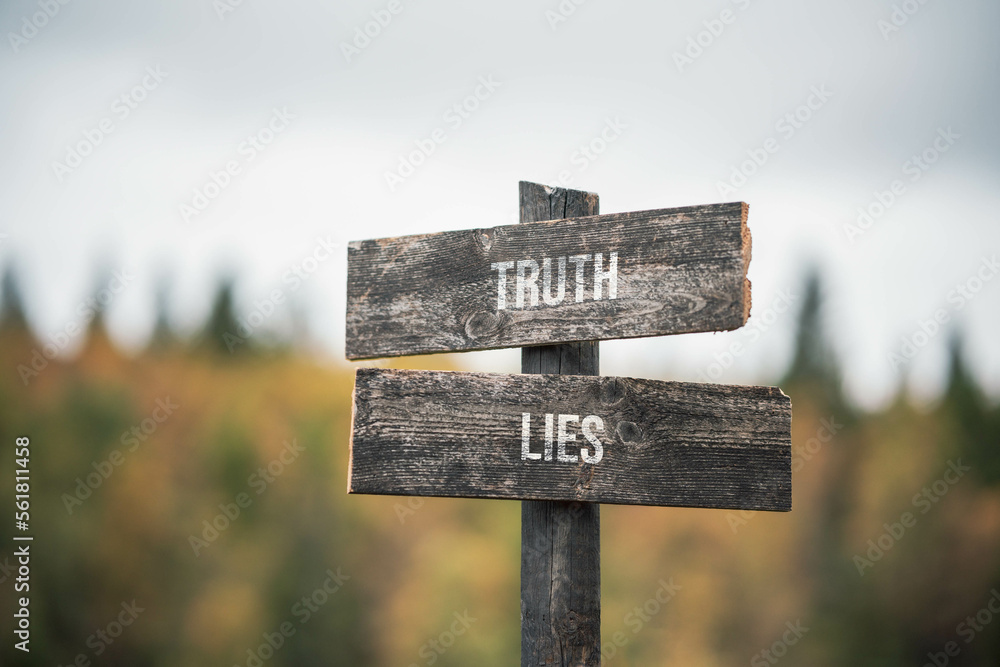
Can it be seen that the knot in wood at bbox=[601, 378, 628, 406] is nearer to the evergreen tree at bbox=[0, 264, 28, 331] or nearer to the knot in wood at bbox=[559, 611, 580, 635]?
the knot in wood at bbox=[559, 611, 580, 635]

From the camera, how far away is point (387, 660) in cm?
1424

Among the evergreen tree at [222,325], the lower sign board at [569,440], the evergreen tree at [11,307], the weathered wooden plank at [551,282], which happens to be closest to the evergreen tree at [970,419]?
the evergreen tree at [222,325]

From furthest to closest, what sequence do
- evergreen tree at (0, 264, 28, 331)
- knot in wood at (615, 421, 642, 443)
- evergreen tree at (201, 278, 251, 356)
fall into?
evergreen tree at (201, 278, 251, 356)
evergreen tree at (0, 264, 28, 331)
knot in wood at (615, 421, 642, 443)

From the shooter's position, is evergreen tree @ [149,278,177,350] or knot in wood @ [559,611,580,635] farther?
evergreen tree @ [149,278,177,350]

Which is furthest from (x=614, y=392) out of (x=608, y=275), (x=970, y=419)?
(x=970, y=419)

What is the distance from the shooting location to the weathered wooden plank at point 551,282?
5.15 ft

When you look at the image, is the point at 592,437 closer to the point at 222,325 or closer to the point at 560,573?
the point at 560,573

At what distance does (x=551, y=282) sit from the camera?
170 centimetres

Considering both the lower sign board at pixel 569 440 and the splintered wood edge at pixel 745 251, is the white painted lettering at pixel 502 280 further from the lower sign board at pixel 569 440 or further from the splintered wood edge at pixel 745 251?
the splintered wood edge at pixel 745 251

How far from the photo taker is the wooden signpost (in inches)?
63.4

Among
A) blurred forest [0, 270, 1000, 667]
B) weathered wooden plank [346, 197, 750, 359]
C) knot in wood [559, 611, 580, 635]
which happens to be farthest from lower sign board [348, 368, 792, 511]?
blurred forest [0, 270, 1000, 667]

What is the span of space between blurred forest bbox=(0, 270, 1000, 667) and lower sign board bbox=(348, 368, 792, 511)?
11.3 m

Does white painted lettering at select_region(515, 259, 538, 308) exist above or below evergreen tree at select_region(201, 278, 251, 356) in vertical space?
below

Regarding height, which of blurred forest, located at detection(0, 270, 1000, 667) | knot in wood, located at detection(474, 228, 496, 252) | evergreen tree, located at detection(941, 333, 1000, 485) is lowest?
blurred forest, located at detection(0, 270, 1000, 667)
